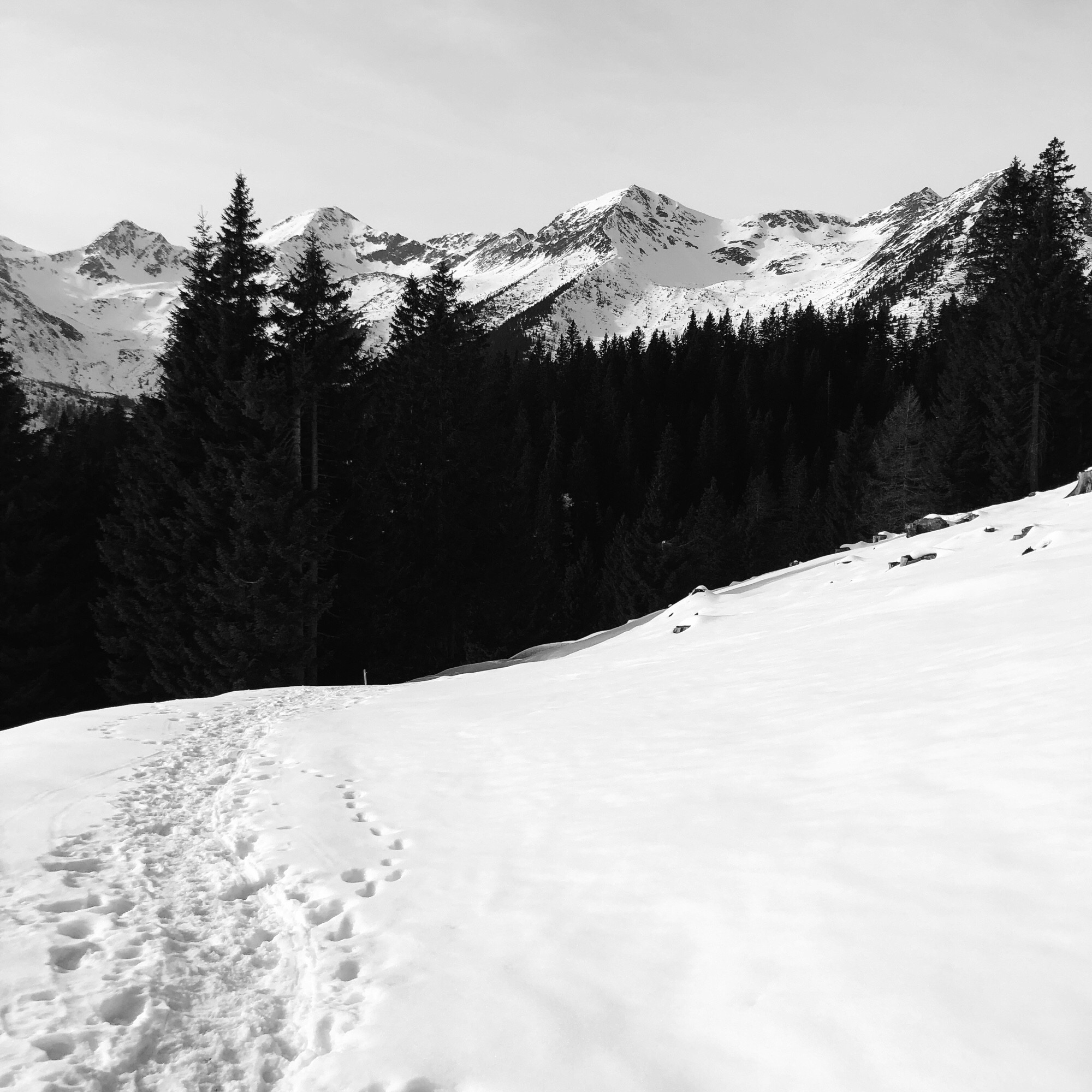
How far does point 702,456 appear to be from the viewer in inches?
2958

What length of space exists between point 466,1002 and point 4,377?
80.1 feet

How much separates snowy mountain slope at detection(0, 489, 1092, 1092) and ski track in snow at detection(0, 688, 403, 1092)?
0.02 m

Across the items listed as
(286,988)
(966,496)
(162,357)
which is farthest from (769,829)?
(966,496)

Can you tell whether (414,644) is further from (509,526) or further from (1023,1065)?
(1023,1065)

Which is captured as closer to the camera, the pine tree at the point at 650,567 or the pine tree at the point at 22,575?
the pine tree at the point at 22,575

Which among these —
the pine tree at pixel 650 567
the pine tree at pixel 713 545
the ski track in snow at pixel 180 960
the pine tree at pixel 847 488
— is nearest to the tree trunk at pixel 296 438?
the ski track in snow at pixel 180 960

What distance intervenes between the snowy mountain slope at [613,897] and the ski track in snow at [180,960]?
2cm

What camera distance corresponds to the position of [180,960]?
3920 mm

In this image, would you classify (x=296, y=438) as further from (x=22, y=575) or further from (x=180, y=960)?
(x=180, y=960)

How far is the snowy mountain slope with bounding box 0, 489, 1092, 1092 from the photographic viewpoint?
2850 mm

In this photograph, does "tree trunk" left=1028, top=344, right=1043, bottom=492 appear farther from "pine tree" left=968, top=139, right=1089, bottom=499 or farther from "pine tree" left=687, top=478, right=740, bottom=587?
"pine tree" left=687, top=478, right=740, bottom=587

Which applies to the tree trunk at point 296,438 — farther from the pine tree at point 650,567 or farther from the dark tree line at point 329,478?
the pine tree at point 650,567

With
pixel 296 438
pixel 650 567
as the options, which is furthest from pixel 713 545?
pixel 296 438

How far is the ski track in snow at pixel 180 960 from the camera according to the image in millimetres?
3125
